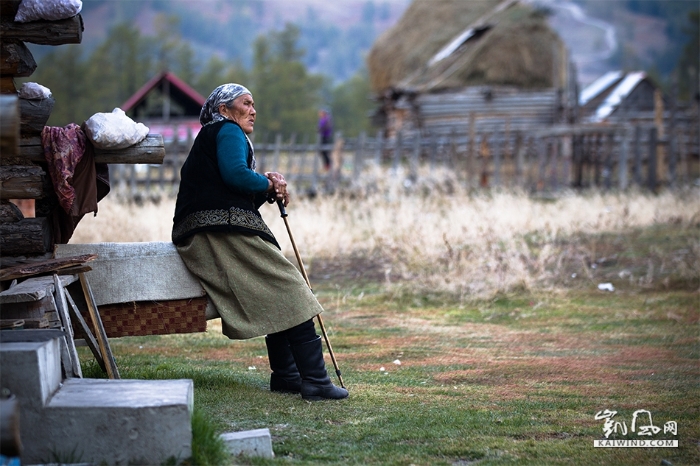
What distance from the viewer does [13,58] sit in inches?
196

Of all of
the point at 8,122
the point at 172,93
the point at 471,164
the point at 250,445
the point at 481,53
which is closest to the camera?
the point at 8,122

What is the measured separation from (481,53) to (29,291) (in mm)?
27214

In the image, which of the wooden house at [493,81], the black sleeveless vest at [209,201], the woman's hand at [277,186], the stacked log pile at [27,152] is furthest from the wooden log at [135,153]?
the wooden house at [493,81]

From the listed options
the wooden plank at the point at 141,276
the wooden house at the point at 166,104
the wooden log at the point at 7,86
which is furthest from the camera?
the wooden house at the point at 166,104

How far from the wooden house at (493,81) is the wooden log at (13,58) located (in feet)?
75.3

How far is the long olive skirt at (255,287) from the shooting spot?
503 centimetres

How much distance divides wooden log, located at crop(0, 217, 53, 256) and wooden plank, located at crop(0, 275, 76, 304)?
1.47ft

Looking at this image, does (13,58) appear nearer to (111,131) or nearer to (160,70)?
(111,131)

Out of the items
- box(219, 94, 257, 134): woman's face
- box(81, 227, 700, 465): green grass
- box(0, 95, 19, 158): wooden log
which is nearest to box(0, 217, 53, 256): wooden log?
box(81, 227, 700, 465): green grass

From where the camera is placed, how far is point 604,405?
A: 17.4 feet

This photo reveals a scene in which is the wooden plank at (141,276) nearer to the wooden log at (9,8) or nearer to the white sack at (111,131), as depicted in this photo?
the white sack at (111,131)

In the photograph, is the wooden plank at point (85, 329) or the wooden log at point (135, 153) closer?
the wooden plank at point (85, 329)

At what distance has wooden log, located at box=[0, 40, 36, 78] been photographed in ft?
16.3

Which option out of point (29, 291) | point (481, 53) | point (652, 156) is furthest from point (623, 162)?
point (29, 291)
